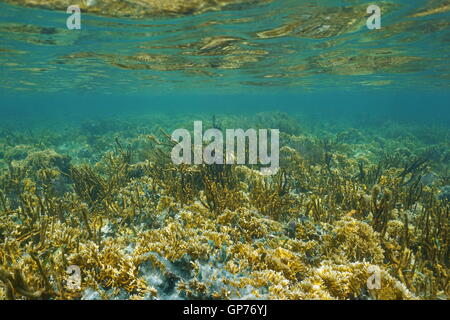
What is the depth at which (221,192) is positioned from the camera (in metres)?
7.04

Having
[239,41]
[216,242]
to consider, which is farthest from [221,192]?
[239,41]

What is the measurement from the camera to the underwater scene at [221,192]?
4.32 meters

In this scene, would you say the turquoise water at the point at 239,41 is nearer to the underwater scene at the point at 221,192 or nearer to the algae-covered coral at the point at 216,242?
the underwater scene at the point at 221,192

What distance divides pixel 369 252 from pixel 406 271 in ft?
2.10

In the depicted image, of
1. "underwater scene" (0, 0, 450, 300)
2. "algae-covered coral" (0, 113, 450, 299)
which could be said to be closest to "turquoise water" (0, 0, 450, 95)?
"underwater scene" (0, 0, 450, 300)

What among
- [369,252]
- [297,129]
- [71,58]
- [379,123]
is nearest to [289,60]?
[297,129]

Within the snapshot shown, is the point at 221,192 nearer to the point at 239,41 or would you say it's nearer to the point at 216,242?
the point at 216,242

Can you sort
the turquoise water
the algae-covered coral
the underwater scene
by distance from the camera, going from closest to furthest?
1. the algae-covered coral
2. the underwater scene
3. the turquoise water

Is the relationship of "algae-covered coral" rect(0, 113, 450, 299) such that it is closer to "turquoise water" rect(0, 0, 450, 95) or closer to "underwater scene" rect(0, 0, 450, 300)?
"underwater scene" rect(0, 0, 450, 300)

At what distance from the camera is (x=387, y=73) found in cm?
2608

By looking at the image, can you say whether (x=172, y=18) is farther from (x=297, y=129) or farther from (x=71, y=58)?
(x=297, y=129)

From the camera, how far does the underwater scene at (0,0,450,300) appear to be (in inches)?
170

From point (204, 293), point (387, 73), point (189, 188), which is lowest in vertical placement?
point (204, 293)
